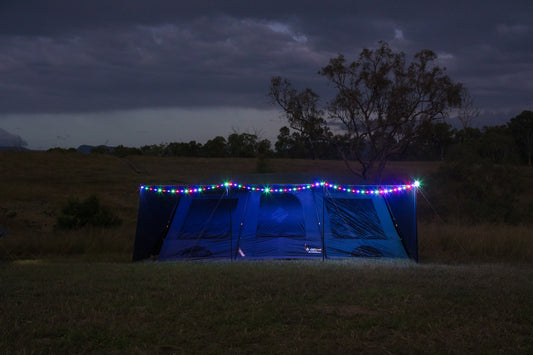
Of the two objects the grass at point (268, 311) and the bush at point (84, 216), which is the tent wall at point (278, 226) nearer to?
the grass at point (268, 311)

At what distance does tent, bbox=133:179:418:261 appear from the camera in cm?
1011

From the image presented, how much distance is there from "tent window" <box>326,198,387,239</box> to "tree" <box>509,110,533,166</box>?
46.5 m

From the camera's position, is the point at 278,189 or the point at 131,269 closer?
the point at 131,269

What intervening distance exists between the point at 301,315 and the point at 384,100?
19.9 meters

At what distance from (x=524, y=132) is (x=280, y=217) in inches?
1924

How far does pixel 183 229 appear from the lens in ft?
35.0

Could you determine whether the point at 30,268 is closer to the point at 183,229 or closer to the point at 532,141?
the point at 183,229

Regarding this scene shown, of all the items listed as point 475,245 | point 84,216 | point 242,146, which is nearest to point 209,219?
point 475,245

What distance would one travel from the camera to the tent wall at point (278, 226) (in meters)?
10.1

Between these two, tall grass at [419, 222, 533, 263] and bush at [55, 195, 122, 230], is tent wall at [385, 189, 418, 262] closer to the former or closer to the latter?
tall grass at [419, 222, 533, 263]

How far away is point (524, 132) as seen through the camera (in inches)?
2035

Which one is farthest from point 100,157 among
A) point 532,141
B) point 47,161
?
point 532,141

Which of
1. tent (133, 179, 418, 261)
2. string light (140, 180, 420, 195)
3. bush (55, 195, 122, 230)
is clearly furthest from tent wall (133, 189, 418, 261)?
bush (55, 195, 122, 230)

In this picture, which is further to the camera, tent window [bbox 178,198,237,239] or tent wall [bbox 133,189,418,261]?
tent window [bbox 178,198,237,239]
